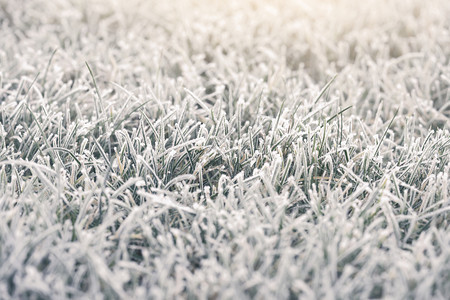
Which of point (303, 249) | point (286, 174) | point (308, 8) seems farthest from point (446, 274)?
point (308, 8)

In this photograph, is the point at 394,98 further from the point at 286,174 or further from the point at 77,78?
the point at 77,78

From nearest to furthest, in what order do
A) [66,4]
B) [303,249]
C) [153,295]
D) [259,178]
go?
1. [153,295]
2. [303,249]
3. [259,178]
4. [66,4]

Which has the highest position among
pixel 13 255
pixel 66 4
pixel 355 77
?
pixel 66 4

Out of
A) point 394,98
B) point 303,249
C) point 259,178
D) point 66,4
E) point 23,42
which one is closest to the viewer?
point 303,249

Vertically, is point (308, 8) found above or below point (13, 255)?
above

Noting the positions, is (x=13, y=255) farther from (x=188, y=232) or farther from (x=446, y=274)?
(x=446, y=274)

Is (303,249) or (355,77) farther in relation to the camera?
(355,77)
